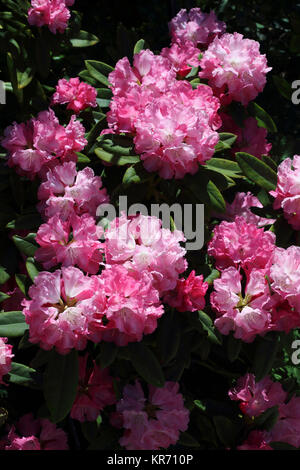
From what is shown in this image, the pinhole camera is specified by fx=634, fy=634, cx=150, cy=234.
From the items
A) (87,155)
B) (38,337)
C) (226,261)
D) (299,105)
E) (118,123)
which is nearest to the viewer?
(38,337)

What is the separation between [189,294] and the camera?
141cm

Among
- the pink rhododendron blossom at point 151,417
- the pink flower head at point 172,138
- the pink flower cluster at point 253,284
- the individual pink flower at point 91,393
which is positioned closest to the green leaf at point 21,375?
the individual pink flower at point 91,393

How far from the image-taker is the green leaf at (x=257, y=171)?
5.06ft

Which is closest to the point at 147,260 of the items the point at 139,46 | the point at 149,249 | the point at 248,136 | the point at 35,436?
the point at 149,249

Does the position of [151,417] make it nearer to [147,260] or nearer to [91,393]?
[91,393]

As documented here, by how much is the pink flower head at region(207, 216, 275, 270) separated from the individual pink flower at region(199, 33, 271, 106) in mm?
453

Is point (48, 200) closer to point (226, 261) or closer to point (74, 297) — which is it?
point (74, 297)

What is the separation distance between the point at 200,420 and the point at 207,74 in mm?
955

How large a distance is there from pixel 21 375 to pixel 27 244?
12.2 inches

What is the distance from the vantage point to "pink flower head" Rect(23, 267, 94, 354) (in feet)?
4.19

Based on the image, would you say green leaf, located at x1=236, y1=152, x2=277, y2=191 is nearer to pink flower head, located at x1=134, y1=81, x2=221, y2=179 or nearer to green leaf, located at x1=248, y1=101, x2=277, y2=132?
pink flower head, located at x1=134, y1=81, x2=221, y2=179

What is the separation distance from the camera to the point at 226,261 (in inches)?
59.3
